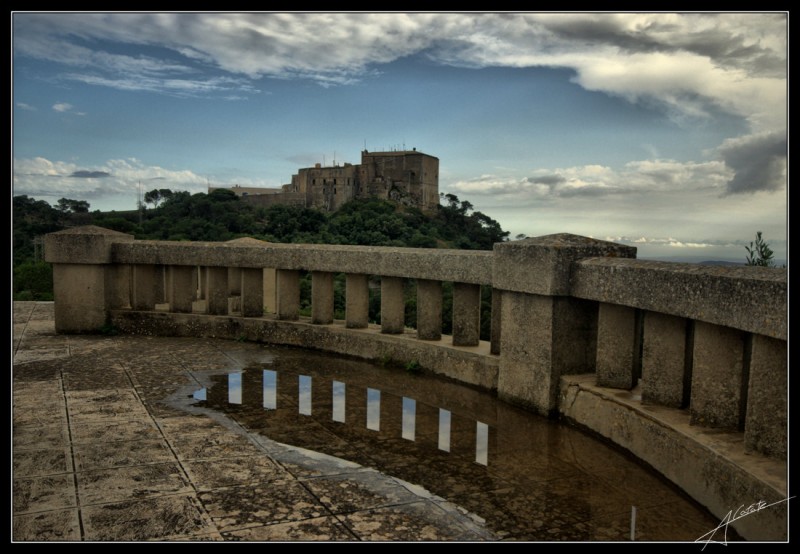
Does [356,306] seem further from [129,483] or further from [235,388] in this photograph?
[129,483]

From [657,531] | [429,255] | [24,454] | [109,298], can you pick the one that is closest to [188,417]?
[24,454]

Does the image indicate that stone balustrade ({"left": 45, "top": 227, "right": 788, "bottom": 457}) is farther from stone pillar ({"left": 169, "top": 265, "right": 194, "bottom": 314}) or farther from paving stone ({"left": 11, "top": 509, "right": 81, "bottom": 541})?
paving stone ({"left": 11, "top": 509, "right": 81, "bottom": 541})

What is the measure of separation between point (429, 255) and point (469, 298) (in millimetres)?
620

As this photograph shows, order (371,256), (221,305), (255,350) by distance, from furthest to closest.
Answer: (221,305), (255,350), (371,256)

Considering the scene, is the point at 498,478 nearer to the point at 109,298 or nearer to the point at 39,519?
the point at 39,519

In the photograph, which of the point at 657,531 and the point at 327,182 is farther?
the point at 327,182

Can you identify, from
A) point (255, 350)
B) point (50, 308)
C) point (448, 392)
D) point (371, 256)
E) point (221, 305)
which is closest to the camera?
point (448, 392)

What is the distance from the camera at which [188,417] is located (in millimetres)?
5453

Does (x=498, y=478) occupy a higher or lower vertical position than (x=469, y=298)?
lower

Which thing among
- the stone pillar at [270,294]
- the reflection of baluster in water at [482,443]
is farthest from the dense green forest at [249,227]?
the reflection of baluster in water at [482,443]

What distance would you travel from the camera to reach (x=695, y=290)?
4.23 meters

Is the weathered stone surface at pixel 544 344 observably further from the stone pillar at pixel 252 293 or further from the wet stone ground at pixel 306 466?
the stone pillar at pixel 252 293

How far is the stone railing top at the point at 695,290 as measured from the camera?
3.58 metres

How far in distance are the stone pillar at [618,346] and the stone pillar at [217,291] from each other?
225 inches
